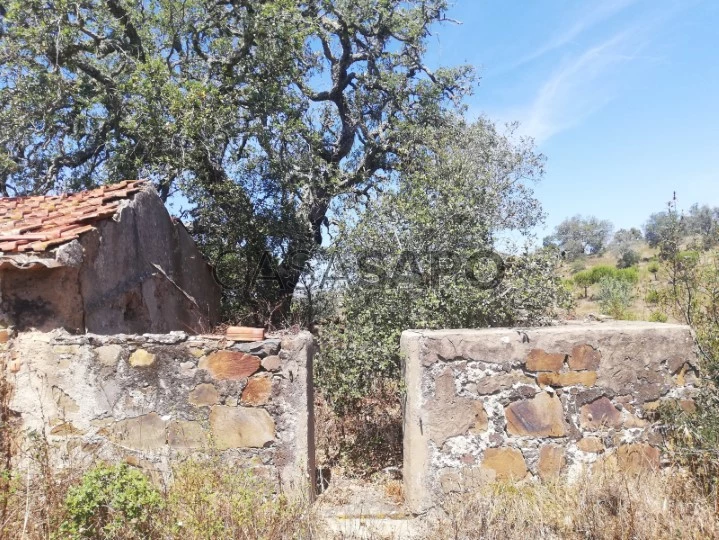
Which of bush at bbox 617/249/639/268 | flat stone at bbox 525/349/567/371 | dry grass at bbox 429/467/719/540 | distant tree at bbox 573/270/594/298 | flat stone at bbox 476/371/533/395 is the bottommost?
dry grass at bbox 429/467/719/540

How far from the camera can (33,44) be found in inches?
376

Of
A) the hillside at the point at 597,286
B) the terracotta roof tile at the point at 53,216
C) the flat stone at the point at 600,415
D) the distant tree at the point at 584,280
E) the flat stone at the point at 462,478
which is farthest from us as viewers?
the distant tree at the point at 584,280

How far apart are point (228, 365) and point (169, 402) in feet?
1.79

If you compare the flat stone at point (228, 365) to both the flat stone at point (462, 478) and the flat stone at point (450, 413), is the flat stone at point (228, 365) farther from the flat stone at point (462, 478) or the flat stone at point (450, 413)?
the flat stone at point (462, 478)

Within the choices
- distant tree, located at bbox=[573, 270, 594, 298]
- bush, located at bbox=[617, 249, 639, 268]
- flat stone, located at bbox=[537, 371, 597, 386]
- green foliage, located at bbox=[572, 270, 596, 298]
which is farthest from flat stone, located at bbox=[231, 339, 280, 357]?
bush, located at bbox=[617, 249, 639, 268]

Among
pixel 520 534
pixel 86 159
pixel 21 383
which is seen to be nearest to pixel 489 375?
pixel 520 534

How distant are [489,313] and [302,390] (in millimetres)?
3112

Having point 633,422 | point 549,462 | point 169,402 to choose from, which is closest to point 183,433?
point 169,402

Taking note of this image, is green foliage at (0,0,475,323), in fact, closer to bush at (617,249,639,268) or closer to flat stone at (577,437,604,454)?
flat stone at (577,437,604,454)

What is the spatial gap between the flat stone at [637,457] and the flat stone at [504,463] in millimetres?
773

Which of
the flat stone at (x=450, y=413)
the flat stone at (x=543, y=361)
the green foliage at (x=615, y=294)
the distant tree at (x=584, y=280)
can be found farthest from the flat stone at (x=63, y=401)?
the distant tree at (x=584, y=280)

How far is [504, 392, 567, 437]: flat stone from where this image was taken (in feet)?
13.7

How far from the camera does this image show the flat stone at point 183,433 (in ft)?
13.7

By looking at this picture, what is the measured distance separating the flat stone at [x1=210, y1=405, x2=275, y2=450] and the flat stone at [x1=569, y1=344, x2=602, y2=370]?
246 cm
